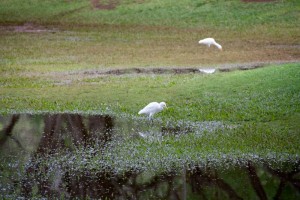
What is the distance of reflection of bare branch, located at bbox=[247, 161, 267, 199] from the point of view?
980 centimetres

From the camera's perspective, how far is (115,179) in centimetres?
1030

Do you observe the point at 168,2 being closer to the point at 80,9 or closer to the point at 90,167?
the point at 80,9

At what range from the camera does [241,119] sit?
14133 mm

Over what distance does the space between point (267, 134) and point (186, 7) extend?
2564cm

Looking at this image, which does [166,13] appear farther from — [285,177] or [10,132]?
[285,177]

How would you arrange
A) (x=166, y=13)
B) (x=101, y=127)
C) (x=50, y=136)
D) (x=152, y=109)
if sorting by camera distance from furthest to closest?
(x=166, y=13) → (x=152, y=109) → (x=101, y=127) → (x=50, y=136)

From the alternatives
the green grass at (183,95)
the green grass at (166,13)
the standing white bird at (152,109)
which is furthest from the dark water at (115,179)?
the green grass at (166,13)

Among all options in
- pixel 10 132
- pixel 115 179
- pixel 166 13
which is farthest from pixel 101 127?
pixel 166 13

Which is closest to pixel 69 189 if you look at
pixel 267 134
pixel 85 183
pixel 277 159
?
pixel 85 183

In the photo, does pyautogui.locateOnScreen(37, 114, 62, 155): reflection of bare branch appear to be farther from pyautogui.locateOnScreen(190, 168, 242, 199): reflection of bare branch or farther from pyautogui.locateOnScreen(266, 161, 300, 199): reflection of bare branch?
pyautogui.locateOnScreen(266, 161, 300, 199): reflection of bare branch

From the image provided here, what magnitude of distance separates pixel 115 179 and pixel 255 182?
258cm

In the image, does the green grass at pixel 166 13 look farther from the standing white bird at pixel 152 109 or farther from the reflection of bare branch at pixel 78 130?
the reflection of bare branch at pixel 78 130

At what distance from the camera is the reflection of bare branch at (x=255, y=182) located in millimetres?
9797

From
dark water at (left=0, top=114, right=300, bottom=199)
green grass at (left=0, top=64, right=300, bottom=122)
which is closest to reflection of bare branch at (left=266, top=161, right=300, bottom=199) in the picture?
dark water at (left=0, top=114, right=300, bottom=199)
